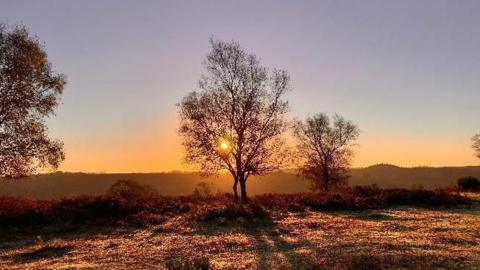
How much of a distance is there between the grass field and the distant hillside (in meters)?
85.5

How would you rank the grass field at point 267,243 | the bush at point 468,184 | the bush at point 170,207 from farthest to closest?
1. the bush at point 468,184
2. the bush at point 170,207
3. the grass field at point 267,243

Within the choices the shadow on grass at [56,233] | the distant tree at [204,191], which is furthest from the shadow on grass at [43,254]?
the distant tree at [204,191]

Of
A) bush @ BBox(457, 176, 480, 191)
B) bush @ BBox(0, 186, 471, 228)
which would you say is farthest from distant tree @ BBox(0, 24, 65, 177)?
bush @ BBox(457, 176, 480, 191)

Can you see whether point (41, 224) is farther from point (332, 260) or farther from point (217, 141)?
point (332, 260)

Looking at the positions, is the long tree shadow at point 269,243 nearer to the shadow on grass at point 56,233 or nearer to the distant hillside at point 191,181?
the shadow on grass at point 56,233

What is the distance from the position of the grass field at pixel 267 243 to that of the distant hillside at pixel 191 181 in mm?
85460

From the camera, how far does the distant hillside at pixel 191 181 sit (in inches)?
5054

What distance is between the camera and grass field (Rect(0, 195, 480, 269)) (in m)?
18.5

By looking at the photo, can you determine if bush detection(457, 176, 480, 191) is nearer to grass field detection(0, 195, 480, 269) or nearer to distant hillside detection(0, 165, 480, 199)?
grass field detection(0, 195, 480, 269)

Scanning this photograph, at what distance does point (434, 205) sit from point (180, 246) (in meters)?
28.3

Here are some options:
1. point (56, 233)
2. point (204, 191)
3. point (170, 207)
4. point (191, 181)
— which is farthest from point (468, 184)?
point (191, 181)

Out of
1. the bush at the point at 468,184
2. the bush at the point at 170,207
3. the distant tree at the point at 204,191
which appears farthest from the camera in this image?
the bush at the point at 468,184

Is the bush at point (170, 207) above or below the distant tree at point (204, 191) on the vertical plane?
below

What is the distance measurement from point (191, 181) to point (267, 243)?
5369 inches
